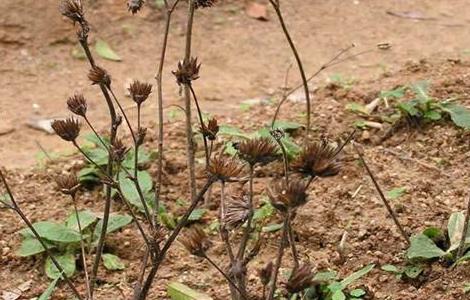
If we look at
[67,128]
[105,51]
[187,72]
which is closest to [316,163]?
[187,72]

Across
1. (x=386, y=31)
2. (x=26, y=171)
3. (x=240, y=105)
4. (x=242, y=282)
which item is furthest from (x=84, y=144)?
(x=386, y=31)

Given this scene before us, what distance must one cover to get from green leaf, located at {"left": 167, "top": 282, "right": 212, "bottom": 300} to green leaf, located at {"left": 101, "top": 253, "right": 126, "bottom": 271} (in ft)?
0.78

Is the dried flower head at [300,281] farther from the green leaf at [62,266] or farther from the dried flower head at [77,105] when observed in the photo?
the green leaf at [62,266]

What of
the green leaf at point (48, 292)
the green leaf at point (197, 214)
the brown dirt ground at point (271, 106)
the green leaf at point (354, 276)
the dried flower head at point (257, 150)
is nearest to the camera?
the dried flower head at point (257, 150)

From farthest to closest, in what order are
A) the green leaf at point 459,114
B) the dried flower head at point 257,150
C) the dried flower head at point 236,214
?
the green leaf at point 459,114
the dried flower head at point 236,214
the dried flower head at point 257,150

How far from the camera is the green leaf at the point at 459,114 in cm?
315

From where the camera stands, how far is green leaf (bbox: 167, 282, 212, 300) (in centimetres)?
257

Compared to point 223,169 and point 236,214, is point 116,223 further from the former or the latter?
point 223,169

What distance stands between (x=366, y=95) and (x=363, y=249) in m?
1.20

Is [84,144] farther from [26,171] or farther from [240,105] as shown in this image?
[240,105]

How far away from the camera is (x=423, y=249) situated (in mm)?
2527

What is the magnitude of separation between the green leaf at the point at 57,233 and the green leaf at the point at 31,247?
31mm

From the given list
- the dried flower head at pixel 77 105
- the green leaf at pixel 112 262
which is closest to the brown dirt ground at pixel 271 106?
the green leaf at pixel 112 262

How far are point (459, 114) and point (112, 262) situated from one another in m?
1.25
